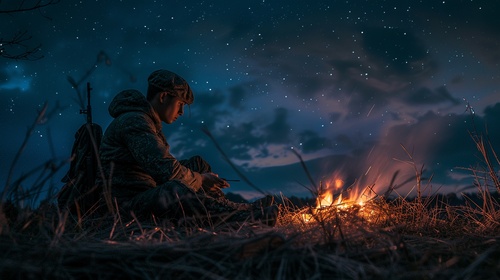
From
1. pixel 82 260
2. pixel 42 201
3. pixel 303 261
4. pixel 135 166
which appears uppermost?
pixel 135 166

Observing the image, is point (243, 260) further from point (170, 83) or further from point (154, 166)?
point (170, 83)

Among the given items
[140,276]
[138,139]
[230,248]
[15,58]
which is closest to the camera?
[140,276]

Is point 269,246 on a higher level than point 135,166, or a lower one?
lower

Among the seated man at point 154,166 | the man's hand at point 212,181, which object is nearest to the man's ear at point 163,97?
the seated man at point 154,166

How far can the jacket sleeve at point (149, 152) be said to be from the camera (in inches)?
175

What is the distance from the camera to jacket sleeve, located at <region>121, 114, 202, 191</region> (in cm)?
443

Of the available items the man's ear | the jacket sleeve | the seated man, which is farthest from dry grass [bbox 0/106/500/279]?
the man's ear

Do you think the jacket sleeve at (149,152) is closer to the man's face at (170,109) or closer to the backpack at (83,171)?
the man's face at (170,109)

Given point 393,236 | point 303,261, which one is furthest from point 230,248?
point 393,236

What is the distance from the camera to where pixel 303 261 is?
1983mm

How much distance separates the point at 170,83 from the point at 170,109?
356 mm

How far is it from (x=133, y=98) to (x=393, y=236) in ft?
12.0

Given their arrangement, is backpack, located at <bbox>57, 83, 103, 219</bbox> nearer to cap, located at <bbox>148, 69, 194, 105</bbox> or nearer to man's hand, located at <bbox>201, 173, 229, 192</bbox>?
cap, located at <bbox>148, 69, 194, 105</bbox>

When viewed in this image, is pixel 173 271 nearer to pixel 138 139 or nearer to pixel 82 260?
pixel 82 260
